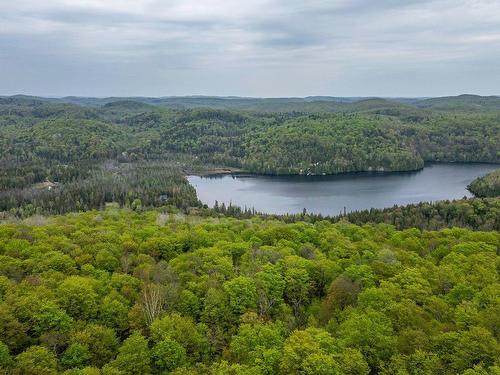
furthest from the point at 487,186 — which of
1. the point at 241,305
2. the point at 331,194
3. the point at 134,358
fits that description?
the point at 134,358

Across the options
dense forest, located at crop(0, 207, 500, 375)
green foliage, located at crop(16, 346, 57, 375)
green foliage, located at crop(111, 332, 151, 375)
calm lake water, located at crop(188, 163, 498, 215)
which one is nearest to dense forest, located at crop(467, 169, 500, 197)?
calm lake water, located at crop(188, 163, 498, 215)

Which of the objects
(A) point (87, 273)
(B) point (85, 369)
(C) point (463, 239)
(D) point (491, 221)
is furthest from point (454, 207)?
(B) point (85, 369)

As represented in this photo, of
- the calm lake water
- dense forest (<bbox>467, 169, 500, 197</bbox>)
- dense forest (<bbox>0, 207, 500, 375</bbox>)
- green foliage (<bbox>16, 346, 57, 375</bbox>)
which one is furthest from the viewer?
dense forest (<bbox>467, 169, 500, 197</bbox>)

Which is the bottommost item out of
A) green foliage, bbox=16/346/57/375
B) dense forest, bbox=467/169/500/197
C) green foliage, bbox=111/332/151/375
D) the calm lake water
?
the calm lake water

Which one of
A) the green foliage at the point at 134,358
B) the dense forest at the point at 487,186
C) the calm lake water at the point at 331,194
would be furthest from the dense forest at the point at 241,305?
the dense forest at the point at 487,186

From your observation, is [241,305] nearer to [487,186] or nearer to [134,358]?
[134,358]

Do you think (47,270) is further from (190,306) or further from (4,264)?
(190,306)

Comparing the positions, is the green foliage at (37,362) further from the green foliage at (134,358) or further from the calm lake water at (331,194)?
the calm lake water at (331,194)

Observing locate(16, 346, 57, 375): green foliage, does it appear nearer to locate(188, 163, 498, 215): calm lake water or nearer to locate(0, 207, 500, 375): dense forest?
locate(0, 207, 500, 375): dense forest
